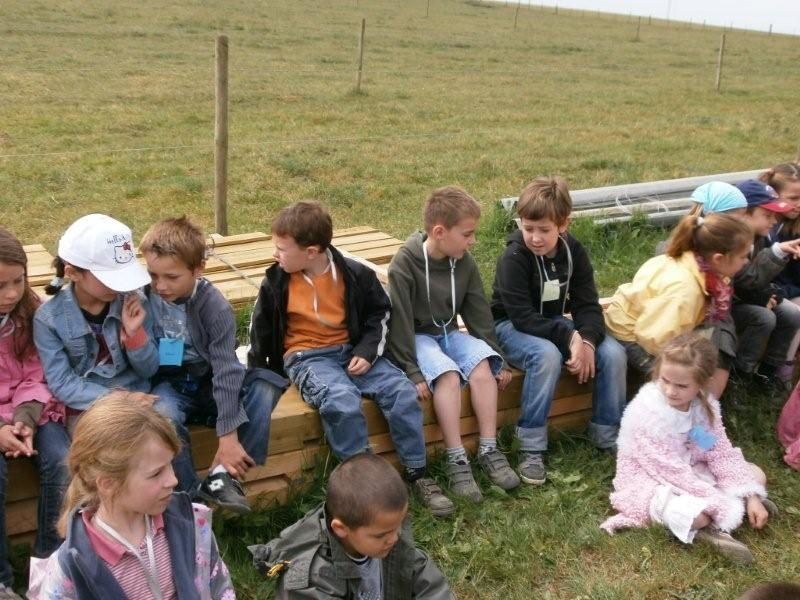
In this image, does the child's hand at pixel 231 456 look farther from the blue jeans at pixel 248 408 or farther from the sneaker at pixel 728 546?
the sneaker at pixel 728 546

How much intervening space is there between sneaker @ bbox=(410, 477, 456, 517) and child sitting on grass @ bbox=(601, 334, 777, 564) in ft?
2.04

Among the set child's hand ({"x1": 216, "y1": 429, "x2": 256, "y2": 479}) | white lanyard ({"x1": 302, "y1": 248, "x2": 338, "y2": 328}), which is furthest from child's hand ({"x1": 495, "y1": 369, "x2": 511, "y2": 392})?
child's hand ({"x1": 216, "y1": 429, "x2": 256, "y2": 479})

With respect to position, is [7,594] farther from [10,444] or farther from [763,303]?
[763,303]

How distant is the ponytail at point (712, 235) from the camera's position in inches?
157

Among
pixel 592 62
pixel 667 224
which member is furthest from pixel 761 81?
pixel 667 224

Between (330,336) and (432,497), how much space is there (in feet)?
Answer: 2.55

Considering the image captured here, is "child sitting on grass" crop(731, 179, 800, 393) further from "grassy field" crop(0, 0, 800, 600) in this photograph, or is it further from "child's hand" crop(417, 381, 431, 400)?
"child's hand" crop(417, 381, 431, 400)

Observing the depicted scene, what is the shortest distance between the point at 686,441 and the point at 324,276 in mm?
1646

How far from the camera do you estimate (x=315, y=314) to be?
3672mm

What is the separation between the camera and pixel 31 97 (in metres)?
13.0

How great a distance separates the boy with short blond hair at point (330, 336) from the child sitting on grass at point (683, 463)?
79 cm

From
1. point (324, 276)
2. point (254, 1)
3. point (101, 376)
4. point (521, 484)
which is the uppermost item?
point (254, 1)

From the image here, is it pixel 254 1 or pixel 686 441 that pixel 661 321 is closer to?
pixel 686 441

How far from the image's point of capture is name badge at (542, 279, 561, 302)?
4.13 meters
